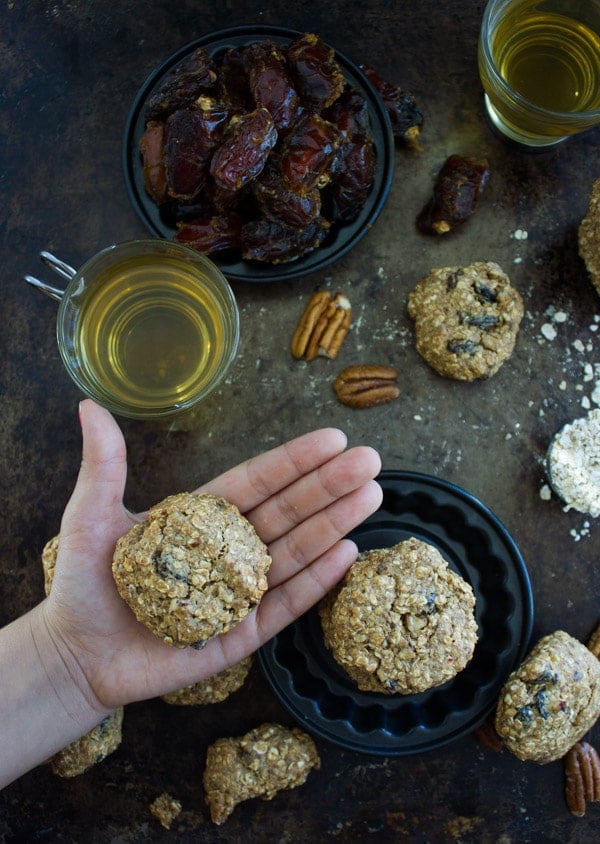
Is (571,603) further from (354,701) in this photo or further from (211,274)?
(211,274)

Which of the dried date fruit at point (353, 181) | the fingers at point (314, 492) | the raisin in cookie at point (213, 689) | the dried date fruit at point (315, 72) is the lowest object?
the raisin in cookie at point (213, 689)

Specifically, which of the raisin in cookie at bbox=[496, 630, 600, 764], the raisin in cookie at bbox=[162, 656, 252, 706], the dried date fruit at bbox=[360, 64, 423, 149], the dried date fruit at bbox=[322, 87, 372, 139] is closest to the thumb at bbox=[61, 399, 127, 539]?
the raisin in cookie at bbox=[162, 656, 252, 706]

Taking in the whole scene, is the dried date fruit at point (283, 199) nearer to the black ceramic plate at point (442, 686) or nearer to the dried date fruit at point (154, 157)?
the dried date fruit at point (154, 157)

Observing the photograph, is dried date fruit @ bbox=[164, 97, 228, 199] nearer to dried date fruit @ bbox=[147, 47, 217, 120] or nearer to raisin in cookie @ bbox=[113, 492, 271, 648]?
dried date fruit @ bbox=[147, 47, 217, 120]

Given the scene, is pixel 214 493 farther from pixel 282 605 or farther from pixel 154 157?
pixel 154 157

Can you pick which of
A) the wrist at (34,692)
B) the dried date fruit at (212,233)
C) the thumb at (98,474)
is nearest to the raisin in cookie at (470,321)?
the dried date fruit at (212,233)

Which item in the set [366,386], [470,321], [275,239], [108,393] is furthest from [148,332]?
[470,321]
